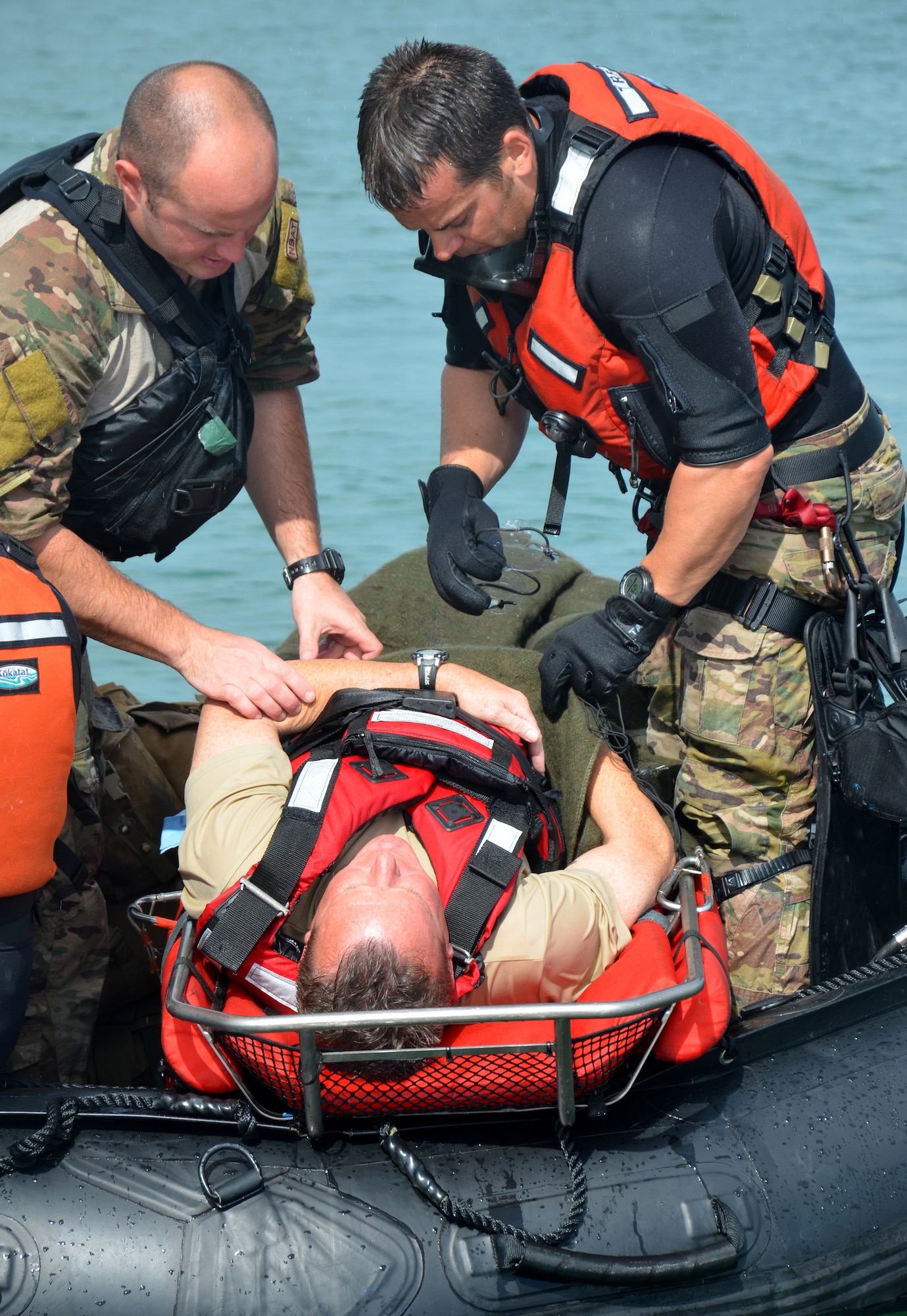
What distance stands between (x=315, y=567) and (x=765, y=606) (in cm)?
103

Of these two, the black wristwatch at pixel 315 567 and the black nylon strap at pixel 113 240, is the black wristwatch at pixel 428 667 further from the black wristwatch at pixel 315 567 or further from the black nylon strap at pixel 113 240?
the black nylon strap at pixel 113 240

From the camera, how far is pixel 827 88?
15484 mm

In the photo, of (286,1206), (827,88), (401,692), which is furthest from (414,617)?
(827,88)

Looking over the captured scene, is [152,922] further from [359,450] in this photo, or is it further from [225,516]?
[359,450]

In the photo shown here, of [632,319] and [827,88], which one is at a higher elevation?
[632,319]

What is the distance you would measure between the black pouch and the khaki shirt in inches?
20.0

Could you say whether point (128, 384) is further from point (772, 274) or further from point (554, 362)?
point (772, 274)

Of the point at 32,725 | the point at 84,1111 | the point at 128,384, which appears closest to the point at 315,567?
the point at 128,384

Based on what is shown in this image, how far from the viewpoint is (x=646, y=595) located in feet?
7.88

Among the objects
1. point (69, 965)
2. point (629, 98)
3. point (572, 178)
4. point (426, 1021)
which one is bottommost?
point (69, 965)

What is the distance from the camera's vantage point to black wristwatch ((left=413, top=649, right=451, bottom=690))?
8.29 feet

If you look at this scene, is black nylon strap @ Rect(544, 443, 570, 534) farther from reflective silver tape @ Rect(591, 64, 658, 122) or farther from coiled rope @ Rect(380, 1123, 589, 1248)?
coiled rope @ Rect(380, 1123, 589, 1248)

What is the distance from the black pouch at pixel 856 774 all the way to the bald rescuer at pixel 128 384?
0.96 metres

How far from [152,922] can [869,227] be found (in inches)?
412
